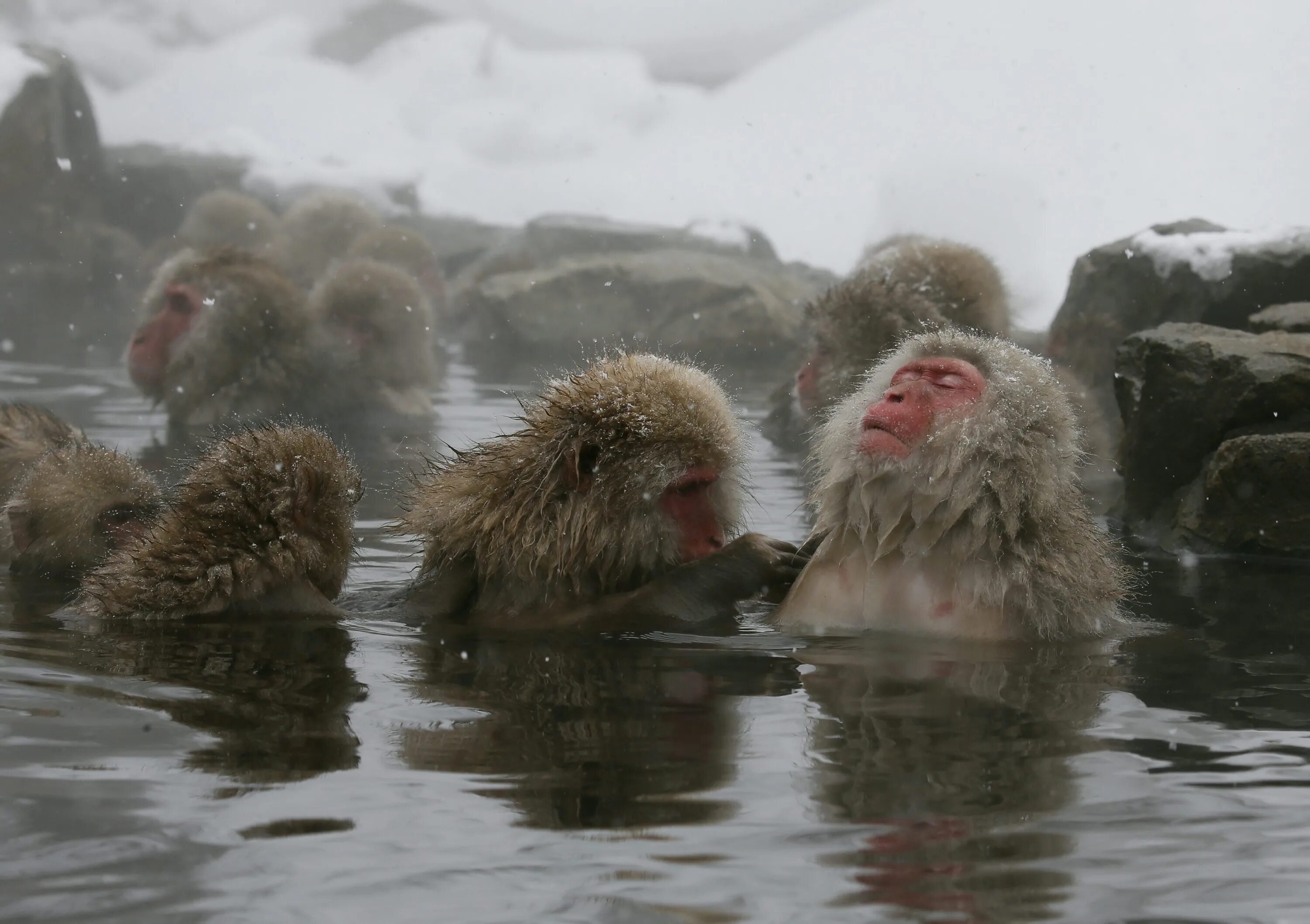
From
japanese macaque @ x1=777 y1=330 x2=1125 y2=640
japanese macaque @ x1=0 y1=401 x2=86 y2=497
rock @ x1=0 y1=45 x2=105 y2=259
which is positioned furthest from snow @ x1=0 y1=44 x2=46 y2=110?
japanese macaque @ x1=777 y1=330 x2=1125 y2=640

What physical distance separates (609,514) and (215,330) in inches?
204

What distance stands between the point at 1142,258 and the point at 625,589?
16.6 ft

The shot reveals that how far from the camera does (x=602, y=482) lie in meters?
3.75

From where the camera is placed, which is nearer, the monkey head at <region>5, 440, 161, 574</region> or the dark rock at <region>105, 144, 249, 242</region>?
the monkey head at <region>5, 440, 161, 574</region>

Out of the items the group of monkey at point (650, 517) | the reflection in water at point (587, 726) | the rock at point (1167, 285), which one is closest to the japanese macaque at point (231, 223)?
the rock at point (1167, 285)

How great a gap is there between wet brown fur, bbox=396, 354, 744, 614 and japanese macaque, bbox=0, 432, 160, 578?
1088 mm

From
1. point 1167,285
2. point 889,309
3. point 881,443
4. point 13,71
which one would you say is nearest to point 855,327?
point 889,309

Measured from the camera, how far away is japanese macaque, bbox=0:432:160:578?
14.5 ft

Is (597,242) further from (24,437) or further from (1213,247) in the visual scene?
(24,437)

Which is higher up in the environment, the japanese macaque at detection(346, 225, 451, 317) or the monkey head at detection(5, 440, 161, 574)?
the japanese macaque at detection(346, 225, 451, 317)

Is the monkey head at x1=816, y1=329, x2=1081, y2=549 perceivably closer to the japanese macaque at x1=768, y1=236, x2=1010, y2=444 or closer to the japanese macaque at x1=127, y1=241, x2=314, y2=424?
the japanese macaque at x1=768, y1=236, x2=1010, y2=444

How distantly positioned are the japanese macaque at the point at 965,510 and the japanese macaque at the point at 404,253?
8775mm

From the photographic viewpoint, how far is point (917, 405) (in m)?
3.56

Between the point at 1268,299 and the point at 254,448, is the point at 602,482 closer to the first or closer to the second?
the point at 254,448
